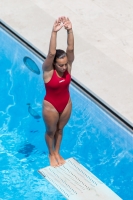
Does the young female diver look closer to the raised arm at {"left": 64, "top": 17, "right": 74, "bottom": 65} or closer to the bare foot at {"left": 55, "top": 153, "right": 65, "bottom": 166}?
the raised arm at {"left": 64, "top": 17, "right": 74, "bottom": 65}

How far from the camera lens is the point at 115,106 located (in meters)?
11.2

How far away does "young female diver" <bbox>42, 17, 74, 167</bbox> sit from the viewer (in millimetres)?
8562

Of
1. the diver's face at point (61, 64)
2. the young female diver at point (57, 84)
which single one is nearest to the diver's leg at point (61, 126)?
the young female diver at point (57, 84)

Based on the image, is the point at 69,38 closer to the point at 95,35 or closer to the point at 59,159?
the point at 59,159

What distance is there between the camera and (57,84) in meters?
8.74

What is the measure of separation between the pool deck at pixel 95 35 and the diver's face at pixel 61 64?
8.89 feet

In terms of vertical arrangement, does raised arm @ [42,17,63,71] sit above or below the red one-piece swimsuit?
above

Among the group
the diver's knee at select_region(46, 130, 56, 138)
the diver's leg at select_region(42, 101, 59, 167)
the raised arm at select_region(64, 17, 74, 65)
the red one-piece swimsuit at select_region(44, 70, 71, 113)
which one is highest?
the raised arm at select_region(64, 17, 74, 65)

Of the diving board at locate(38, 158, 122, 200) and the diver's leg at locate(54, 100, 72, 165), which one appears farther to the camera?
the diving board at locate(38, 158, 122, 200)

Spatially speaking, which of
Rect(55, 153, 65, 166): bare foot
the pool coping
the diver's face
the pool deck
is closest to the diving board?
Rect(55, 153, 65, 166): bare foot

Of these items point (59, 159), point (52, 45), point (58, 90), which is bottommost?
point (59, 159)

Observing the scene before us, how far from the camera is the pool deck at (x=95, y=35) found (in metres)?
11.7

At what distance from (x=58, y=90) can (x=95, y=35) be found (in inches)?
177

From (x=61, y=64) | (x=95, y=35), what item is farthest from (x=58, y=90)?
(x=95, y=35)
